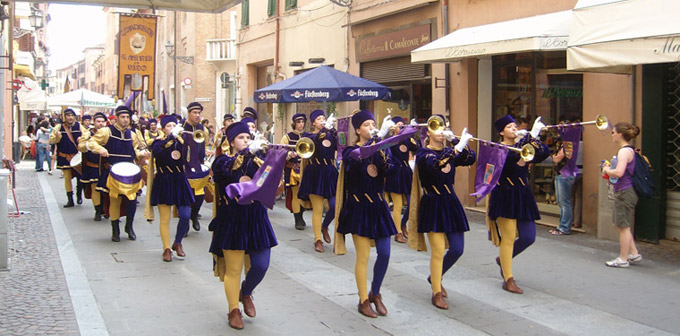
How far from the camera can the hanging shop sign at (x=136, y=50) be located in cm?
1841

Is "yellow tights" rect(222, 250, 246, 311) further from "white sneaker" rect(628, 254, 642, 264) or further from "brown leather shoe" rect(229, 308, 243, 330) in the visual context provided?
"white sneaker" rect(628, 254, 642, 264)

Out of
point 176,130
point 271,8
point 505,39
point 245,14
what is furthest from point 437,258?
point 245,14

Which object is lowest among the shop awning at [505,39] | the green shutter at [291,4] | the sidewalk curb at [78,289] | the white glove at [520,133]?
the sidewalk curb at [78,289]

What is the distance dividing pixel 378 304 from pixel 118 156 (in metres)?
6.44

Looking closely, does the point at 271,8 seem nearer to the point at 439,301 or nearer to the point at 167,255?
the point at 167,255

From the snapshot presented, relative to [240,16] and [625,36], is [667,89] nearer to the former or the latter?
[625,36]

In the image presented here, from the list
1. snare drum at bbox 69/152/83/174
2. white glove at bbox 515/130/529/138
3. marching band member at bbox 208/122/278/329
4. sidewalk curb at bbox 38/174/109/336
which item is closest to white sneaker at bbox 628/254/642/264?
white glove at bbox 515/130/529/138

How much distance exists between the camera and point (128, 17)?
18.3 metres

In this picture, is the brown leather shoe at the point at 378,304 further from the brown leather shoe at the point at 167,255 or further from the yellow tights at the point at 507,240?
the brown leather shoe at the point at 167,255

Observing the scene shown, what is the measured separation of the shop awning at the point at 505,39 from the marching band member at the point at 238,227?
19.0 feet

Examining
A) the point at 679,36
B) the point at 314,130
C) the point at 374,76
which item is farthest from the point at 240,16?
the point at 679,36

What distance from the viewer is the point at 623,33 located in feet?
28.8

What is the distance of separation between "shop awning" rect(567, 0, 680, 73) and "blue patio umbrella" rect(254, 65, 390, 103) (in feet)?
16.8

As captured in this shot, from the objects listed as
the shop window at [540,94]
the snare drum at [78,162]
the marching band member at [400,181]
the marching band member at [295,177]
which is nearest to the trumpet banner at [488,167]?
the marching band member at [400,181]
